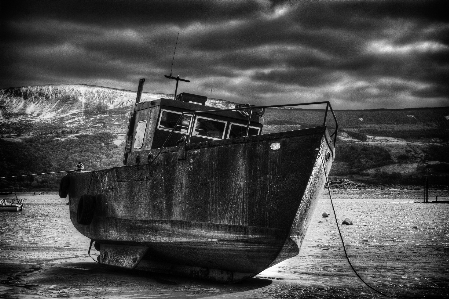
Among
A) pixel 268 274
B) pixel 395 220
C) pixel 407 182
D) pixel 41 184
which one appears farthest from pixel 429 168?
pixel 268 274

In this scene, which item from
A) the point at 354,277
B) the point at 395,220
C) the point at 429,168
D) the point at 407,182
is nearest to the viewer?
the point at 354,277

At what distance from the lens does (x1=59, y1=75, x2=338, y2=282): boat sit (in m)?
6.23

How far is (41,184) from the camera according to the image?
161 ft

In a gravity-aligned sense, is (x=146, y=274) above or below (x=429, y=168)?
below

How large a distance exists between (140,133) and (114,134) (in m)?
52.8

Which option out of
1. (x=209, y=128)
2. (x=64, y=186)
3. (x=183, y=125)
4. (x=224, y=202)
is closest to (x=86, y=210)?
(x=64, y=186)

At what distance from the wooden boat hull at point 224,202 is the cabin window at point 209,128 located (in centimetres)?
91

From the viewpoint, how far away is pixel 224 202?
6.63 m

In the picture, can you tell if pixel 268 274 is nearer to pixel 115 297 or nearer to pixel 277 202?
pixel 277 202

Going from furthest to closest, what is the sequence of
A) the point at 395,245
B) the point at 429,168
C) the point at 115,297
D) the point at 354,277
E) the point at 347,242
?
1. the point at 429,168
2. the point at 347,242
3. the point at 395,245
4. the point at 354,277
5. the point at 115,297

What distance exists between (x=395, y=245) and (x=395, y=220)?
6.36 metres

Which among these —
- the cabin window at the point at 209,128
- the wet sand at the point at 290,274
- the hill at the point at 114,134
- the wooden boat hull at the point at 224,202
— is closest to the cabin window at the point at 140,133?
the wooden boat hull at the point at 224,202

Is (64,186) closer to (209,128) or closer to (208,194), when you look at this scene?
(209,128)

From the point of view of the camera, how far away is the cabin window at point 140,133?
29.3 feet
